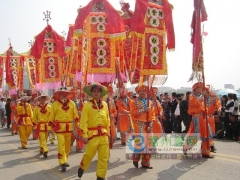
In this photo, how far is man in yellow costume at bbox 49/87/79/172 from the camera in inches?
258

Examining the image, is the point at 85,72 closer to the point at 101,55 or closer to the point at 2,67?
the point at 101,55

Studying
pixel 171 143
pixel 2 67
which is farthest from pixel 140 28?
pixel 2 67

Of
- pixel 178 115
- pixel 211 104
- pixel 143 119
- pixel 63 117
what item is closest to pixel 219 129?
pixel 178 115

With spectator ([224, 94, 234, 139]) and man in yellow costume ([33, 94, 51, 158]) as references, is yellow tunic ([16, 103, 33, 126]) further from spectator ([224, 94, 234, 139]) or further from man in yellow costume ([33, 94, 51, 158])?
spectator ([224, 94, 234, 139])

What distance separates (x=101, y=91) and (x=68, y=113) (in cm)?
160

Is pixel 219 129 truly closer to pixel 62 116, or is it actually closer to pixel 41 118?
pixel 41 118

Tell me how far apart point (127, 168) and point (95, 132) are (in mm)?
A: 1641

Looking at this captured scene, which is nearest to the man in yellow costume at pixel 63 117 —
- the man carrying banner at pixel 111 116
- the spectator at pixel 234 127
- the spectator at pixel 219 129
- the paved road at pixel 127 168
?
the paved road at pixel 127 168

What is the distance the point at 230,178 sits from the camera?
5.44 m

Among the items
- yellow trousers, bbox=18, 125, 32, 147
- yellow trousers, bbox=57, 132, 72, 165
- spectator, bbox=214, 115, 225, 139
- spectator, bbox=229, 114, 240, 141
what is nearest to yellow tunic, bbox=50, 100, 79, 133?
yellow trousers, bbox=57, 132, 72, 165

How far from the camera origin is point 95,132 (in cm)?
520

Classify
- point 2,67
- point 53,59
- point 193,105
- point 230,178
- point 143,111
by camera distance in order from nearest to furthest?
1. point 230,178
2. point 143,111
3. point 193,105
4. point 53,59
5. point 2,67

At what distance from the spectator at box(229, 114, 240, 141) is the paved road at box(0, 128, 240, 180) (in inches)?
66.7

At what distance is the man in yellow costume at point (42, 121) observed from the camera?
8.10 meters
